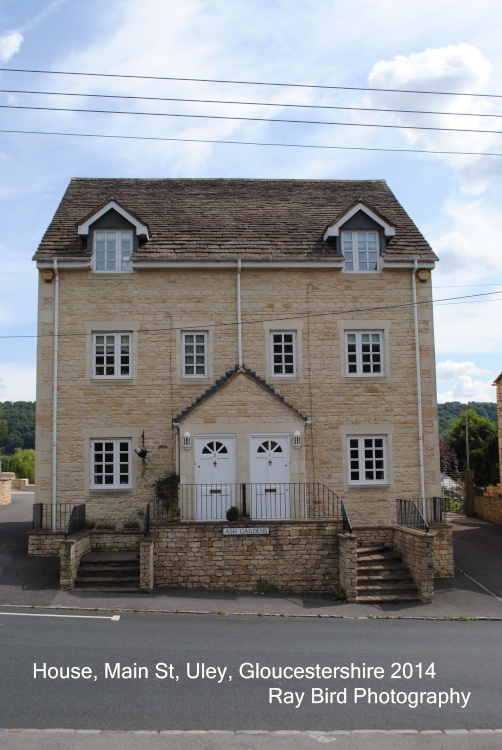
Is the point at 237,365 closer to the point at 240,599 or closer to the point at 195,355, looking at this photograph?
the point at 195,355

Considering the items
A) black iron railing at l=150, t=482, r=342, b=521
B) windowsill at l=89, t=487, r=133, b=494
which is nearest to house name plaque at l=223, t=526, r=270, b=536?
black iron railing at l=150, t=482, r=342, b=521

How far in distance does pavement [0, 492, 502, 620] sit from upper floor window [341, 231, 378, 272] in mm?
9088

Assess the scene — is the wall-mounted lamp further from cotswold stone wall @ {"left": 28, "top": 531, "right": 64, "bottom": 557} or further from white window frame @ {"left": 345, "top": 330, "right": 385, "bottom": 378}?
white window frame @ {"left": 345, "top": 330, "right": 385, "bottom": 378}

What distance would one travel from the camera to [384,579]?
54.1ft

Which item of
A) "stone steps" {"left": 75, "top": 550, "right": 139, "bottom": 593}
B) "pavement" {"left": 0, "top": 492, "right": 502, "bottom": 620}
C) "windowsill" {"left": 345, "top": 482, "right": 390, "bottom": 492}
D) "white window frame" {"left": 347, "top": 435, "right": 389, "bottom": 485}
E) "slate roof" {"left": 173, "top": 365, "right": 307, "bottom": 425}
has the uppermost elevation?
"slate roof" {"left": 173, "top": 365, "right": 307, "bottom": 425}

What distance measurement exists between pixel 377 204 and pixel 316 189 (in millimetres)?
2384

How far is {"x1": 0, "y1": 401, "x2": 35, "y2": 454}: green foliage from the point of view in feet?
345

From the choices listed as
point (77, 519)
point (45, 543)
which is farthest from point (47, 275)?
point (45, 543)

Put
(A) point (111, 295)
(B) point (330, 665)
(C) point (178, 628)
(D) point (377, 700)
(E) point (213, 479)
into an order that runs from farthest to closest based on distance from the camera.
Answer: (A) point (111, 295) < (E) point (213, 479) < (C) point (178, 628) < (B) point (330, 665) < (D) point (377, 700)

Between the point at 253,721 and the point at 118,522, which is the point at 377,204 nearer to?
the point at 118,522

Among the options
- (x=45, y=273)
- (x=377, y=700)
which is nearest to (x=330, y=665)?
(x=377, y=700)

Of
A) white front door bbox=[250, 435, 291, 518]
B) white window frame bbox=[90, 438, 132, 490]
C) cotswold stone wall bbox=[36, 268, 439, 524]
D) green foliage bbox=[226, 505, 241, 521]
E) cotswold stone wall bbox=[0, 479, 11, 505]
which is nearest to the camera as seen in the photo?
green foliage bbox=[226, 505, 241, 521]

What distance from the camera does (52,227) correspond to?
69.6 ft

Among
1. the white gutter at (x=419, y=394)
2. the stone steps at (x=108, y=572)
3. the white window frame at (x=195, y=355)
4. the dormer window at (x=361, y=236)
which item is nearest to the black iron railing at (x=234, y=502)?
the stone steps at (x=108, y=572)
